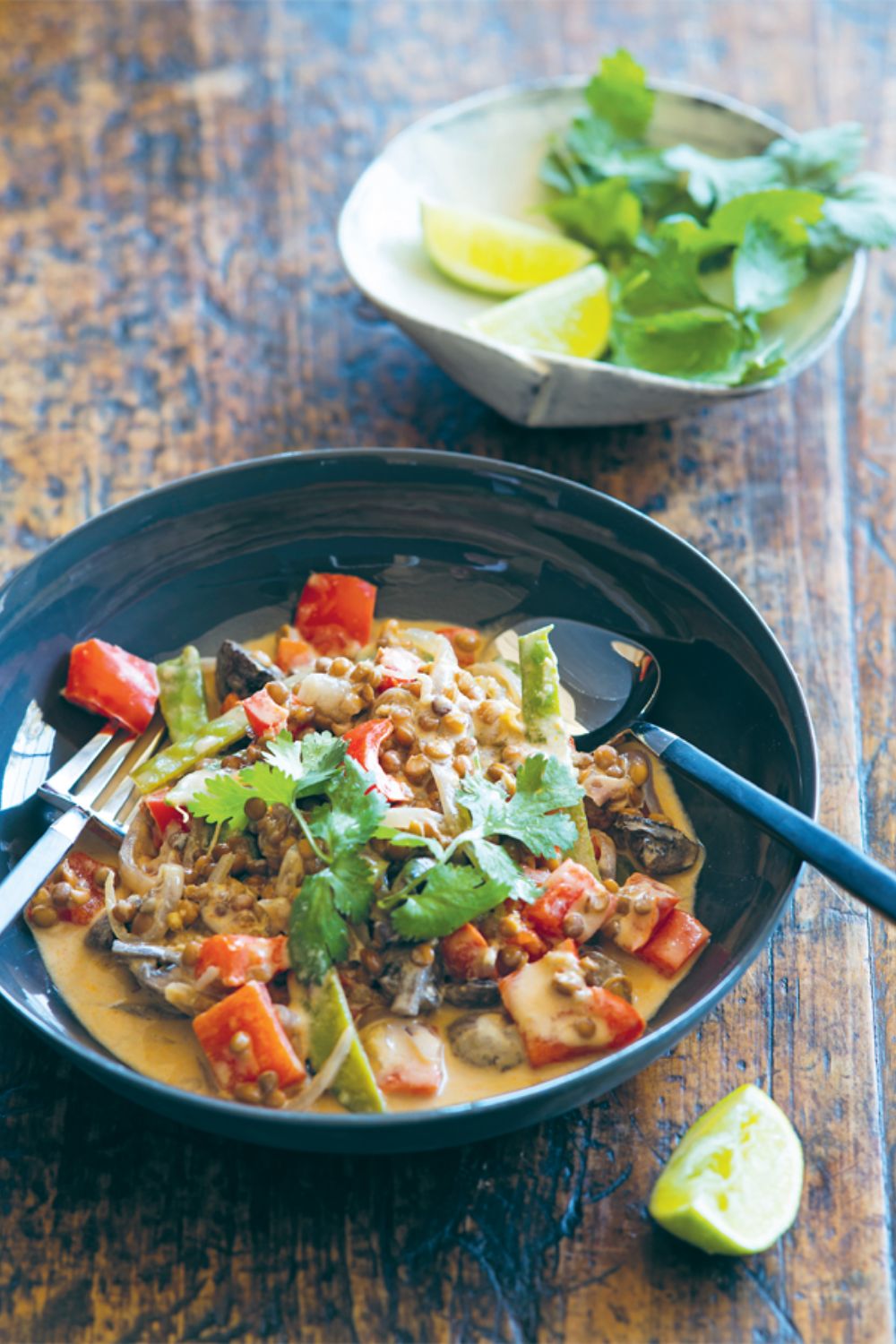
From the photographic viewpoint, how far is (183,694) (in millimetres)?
4078

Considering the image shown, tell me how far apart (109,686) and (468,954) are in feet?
4.54

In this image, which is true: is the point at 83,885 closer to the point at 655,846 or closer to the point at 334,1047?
the point at 334,1047

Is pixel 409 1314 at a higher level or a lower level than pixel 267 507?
lower

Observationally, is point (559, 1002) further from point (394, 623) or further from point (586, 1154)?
point (394, 623)

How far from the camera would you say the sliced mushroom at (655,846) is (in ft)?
12.1

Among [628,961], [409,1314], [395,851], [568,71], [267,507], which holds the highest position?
[568,71]

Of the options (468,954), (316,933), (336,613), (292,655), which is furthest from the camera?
(336,613)

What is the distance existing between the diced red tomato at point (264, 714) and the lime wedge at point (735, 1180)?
149 centimetres

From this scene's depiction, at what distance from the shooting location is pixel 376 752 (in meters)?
3.63

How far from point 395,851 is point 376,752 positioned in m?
0.33

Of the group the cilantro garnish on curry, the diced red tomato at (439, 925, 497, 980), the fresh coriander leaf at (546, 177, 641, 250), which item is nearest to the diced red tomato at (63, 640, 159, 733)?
the cilantro garnish on curry

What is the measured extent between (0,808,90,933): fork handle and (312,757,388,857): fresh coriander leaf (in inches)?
28.4

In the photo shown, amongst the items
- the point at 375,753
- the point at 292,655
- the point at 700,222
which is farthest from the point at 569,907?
the point at 700,222

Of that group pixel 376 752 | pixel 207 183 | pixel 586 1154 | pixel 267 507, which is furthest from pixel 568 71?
pixel 586 1154
